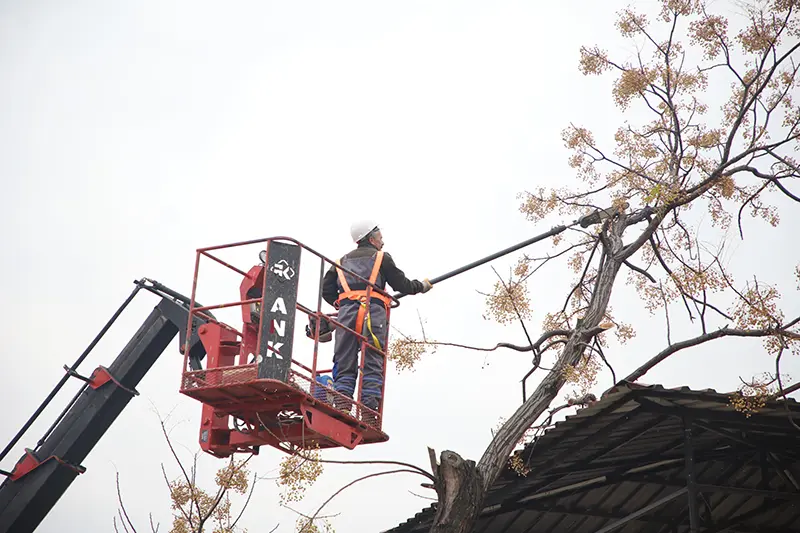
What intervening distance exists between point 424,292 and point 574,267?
2811 mm

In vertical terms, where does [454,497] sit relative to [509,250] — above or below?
below

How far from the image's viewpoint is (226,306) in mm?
10938

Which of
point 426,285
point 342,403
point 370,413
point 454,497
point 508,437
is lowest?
point 454,497

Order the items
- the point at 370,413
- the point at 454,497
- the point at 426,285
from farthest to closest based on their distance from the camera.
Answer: the point at 426,285 → the point at 370,413 → the point at 454,497

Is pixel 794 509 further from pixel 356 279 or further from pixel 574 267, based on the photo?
pixel 356 279

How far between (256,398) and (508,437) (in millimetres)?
2859

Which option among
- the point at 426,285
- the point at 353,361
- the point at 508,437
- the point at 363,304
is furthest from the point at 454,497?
the point at 426,285

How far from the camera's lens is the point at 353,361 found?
1193cm

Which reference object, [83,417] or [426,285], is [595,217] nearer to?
[426,285]

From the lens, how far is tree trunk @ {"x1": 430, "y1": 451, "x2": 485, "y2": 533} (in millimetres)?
10664

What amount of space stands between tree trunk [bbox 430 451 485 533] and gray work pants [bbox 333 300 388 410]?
138 cm

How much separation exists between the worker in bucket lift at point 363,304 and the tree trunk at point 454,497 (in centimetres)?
136

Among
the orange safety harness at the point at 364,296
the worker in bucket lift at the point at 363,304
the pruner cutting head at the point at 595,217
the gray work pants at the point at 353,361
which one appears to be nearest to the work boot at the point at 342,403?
the worker in bucket lift at the point at 363,304

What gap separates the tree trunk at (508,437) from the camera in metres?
10.7
